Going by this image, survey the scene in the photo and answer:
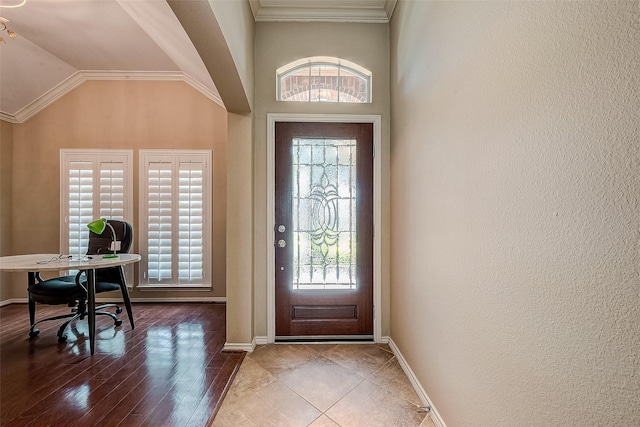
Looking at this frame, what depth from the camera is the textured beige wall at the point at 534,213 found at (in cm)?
71

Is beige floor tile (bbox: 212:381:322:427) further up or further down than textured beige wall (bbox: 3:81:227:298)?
further down

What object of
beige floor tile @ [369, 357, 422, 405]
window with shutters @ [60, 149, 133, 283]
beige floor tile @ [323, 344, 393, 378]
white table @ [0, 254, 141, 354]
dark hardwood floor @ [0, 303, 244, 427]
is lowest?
dark hardwood floor @ [0, 303, 244, 427]

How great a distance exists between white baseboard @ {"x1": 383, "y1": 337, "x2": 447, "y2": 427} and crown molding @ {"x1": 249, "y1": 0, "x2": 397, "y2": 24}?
318 centimetres

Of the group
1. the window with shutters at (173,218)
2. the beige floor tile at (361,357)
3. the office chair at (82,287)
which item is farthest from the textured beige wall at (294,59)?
the office chair at (82,287)

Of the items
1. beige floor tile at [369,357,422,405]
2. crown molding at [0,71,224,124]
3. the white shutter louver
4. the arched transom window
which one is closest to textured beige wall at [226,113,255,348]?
the arched transom window

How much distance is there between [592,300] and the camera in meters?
0.77

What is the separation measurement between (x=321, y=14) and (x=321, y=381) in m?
3.29

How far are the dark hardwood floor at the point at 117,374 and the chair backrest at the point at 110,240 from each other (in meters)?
0.86

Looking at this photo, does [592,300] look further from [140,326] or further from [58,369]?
[140,326]

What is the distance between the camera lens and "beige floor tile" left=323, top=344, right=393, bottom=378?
2.36m

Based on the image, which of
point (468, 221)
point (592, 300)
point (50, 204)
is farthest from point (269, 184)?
point (50, 204)

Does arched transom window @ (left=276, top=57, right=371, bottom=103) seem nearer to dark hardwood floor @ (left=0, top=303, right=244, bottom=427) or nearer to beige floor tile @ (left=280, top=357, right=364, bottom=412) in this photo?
beige floor tile @ (left=280, top=357, right=364, bottom=412)

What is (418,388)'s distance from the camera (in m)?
2.01

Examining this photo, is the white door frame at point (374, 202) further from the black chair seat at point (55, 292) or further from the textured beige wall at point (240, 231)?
the black chair seat at point (55, 292)
